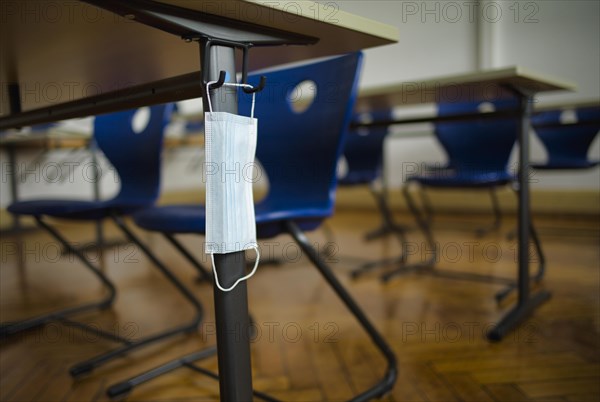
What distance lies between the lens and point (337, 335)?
154 cm

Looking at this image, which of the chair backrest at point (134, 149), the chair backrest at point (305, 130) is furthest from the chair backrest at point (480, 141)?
the chair backrest at point (134, 149)

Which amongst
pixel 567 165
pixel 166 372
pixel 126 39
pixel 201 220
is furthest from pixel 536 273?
pixel 126 39

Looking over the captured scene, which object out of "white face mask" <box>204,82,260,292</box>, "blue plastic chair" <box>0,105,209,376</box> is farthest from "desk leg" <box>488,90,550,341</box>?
"white face mask" <box>204,82,260,292</box>

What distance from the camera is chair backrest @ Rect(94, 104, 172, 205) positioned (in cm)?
169

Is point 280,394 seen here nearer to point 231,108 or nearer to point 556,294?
point 231,108

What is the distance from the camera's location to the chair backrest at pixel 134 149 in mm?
1690

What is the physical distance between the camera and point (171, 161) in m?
5.59

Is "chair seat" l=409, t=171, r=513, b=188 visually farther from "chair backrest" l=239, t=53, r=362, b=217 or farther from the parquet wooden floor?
"chair backrest" l=239, t=53, r=362, b=217

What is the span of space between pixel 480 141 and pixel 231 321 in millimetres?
2066

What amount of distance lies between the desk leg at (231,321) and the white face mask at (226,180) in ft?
0.07

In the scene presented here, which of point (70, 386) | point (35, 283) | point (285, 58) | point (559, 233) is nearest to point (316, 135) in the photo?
point (285, 58)

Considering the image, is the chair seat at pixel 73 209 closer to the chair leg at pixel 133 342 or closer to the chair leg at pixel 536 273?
the chair leg at pixel 133 342

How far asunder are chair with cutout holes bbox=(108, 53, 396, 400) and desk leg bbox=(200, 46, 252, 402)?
0.26m

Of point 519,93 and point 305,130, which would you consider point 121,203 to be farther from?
point 519,93
